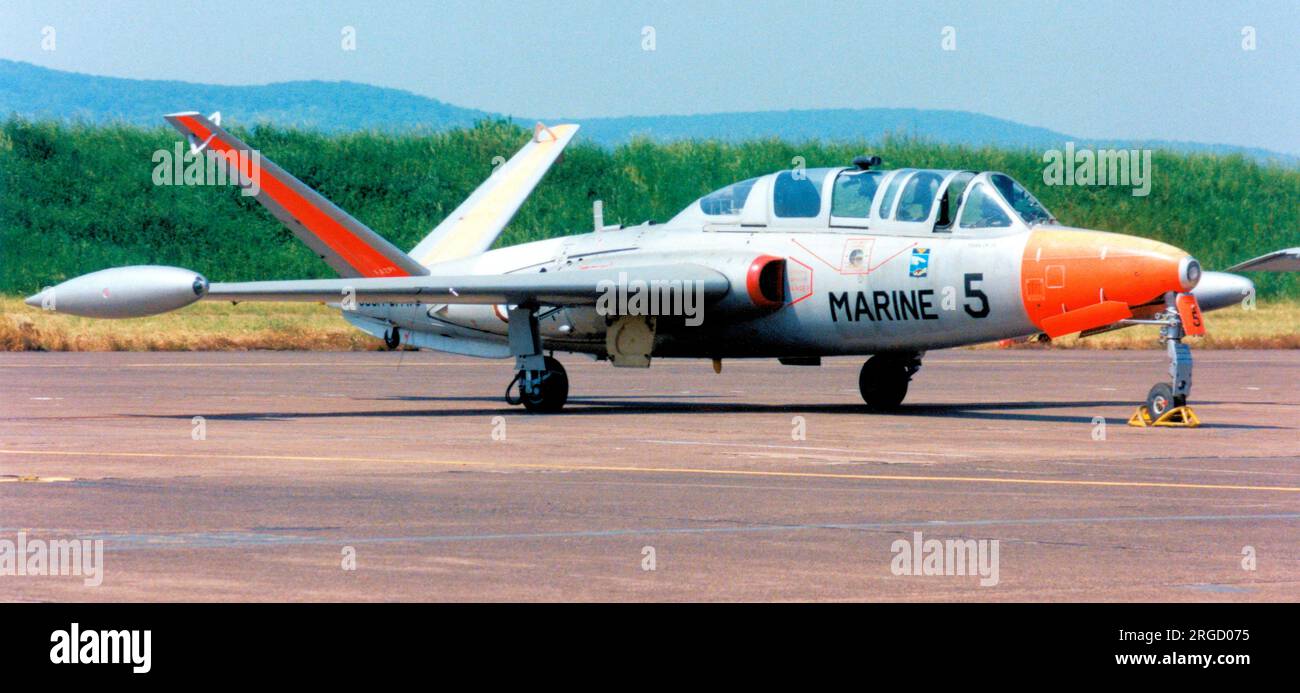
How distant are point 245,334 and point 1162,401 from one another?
1107 inches

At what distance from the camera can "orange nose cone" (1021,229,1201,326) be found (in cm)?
1898

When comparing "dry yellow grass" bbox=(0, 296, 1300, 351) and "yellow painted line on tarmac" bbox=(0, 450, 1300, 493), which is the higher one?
"dry yellow grass" bbox=(0, 296, 1300, 351)

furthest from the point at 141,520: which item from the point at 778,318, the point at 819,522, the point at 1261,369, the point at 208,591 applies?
the point at 1261,369

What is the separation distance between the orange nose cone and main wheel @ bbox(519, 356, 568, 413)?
6.04 m

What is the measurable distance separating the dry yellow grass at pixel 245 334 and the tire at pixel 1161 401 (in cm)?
2265

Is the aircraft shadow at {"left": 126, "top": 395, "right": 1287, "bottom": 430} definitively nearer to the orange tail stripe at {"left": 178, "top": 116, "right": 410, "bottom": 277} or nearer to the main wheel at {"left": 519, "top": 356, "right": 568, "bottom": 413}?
the main wheel at {"left": 519, "top": 356, "right": 568, "bottom": 413}

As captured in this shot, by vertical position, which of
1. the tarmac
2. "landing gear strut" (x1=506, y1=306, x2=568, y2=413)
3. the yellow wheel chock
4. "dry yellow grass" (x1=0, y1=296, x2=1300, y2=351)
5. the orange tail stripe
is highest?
the orange tail stripe

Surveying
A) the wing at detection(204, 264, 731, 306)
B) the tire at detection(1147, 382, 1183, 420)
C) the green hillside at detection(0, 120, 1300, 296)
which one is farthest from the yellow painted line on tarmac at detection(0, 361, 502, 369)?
the green hillside at detection(0, 120, 1300, 296)

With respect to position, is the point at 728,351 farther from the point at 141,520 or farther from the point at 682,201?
the point at 682,201

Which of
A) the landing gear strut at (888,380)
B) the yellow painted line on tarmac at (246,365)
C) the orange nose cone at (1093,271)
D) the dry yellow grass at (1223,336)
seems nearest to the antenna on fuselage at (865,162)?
the landing gear strut at (888,380)

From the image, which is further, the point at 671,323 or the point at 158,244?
the point at 158,244

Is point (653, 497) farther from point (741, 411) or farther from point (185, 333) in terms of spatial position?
point (185, 333)

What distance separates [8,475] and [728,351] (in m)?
10.4
